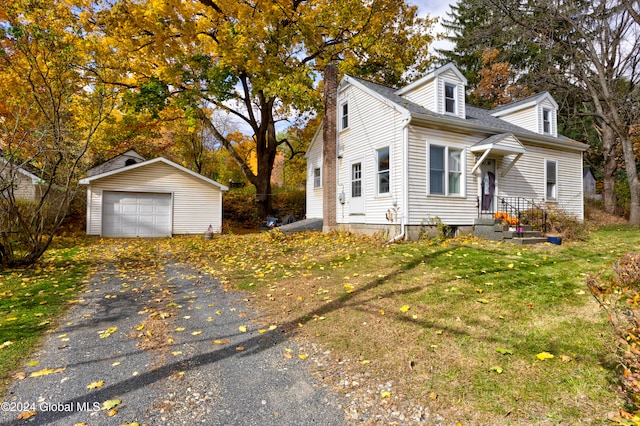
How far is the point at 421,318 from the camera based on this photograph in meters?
4.09

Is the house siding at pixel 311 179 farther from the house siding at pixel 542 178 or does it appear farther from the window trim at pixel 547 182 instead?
the window trim at pixel 547 182

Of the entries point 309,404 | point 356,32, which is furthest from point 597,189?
point 309,404

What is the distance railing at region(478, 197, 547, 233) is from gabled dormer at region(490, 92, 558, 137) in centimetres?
406

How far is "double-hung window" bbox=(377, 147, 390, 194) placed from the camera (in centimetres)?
1128

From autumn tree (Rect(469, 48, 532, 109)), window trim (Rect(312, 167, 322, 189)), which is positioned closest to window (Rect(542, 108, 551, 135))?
autumn tree (Rect(469, 48, 532, 109))

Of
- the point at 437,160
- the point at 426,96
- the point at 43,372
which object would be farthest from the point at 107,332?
the point at 426,96

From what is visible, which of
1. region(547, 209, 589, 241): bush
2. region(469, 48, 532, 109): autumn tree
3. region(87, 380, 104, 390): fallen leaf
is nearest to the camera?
region(87, 380, 104, 390): fallen leaf

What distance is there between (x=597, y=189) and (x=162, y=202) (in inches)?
1624

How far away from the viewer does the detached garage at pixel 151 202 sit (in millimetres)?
15219

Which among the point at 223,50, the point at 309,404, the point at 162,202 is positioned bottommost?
the point at 309,404

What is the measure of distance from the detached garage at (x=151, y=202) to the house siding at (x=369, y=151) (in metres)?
7.88

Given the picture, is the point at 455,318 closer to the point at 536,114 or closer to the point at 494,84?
the point at 536,114

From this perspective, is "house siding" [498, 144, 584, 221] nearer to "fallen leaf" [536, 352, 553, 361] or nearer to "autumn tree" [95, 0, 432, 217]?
"autumn tree" [95, 0, 432, 217]

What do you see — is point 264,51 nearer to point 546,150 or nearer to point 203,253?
point 203,253
